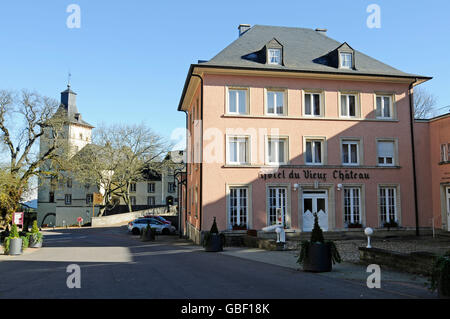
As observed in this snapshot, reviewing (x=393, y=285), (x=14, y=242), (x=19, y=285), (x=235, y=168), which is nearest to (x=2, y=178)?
(x=14, y=242)

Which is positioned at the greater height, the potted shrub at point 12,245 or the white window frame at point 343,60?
the white window frame at point 343,60

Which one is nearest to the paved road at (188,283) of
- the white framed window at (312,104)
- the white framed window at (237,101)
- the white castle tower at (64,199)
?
the white framed window at (237,101)

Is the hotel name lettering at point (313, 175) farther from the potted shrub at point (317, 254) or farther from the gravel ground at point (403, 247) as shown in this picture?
the potted shrub at point (317, 254)

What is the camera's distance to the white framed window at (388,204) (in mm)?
24344

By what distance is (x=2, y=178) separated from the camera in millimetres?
26500

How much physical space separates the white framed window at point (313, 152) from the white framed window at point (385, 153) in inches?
139

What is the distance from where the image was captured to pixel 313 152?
24.2 metres

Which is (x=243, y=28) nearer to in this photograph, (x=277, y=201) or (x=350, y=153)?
(x=350, y=153)

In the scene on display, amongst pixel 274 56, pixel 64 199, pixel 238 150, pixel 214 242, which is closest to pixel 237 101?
pixel 238 150

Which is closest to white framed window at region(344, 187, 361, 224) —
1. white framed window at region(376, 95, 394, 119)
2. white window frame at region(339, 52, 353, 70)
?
white framed window at region(376, 95, 394, 119)

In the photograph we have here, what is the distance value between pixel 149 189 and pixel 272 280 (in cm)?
6549

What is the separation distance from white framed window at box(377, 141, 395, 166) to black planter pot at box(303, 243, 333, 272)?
15030mm

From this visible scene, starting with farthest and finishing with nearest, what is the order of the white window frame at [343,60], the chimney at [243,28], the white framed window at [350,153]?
the chimney at [243,28] < the white window frame at [343,60] < the white framed window at [350,153]

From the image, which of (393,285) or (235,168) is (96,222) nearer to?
(235,168)
